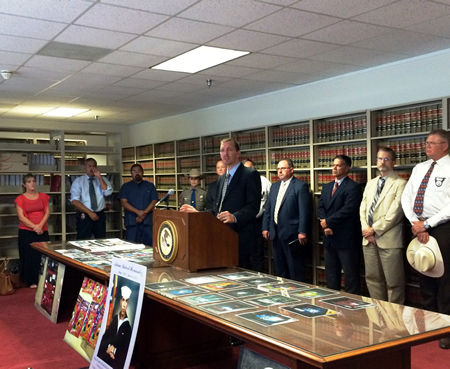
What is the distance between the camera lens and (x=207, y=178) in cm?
838

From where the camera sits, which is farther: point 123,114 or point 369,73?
point 123,114

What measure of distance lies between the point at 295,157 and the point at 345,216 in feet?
5.08

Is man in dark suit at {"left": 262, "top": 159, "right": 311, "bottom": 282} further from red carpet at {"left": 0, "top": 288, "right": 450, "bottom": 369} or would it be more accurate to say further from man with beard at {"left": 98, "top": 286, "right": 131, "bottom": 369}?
man with beard at {"left": 98, "top": 286, "right": 131, "bottom": 369}

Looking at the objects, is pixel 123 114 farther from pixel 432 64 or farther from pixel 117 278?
pixel 117 278

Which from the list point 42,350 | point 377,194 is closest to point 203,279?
point 42,350

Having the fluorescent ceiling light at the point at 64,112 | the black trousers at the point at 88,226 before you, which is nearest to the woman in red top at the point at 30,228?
the black trousers at the point at 88,226

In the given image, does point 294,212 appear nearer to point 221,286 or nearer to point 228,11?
point 228,11

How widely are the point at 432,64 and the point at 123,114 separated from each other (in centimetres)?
582

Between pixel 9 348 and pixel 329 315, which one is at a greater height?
pixel 329 315

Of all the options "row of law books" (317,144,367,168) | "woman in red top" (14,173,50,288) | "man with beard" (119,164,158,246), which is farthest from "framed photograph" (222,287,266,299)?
"man with beard" (119,164,158,246)

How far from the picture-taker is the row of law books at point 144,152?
10016 millimetres

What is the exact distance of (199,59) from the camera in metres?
5.39

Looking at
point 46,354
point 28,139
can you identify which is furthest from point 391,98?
point 28,139

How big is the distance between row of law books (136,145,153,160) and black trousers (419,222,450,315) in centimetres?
659
